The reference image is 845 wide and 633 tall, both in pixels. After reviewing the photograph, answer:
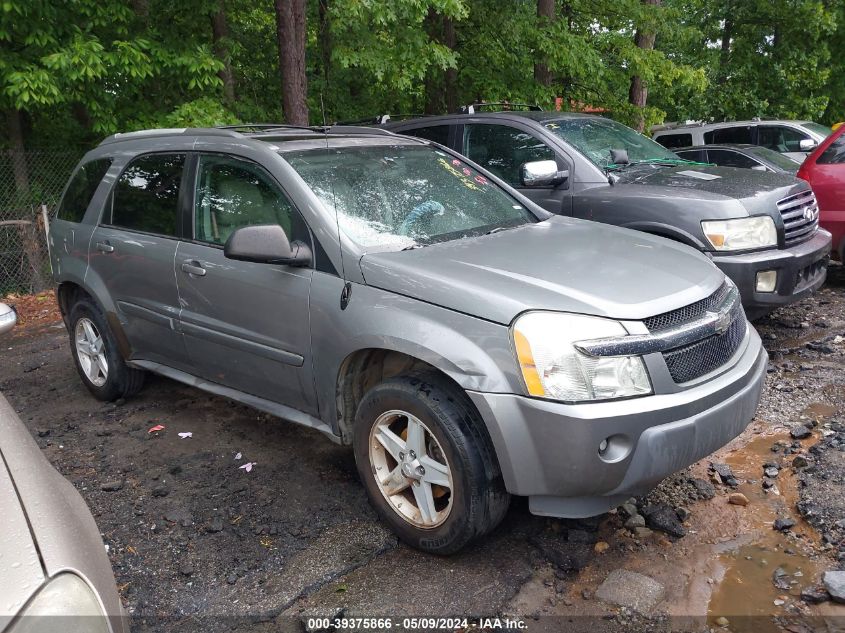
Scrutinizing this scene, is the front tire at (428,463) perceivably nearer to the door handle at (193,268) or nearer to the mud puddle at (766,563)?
the mud puddle at (766,563)

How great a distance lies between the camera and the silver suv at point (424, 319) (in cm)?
276

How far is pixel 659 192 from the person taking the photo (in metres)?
5.43

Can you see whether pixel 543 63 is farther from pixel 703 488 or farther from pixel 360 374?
pixel 360 374

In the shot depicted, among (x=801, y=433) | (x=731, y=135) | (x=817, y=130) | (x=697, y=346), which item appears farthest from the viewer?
(x=731, y=135)

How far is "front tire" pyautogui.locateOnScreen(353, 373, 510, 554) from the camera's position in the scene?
9.57 ft

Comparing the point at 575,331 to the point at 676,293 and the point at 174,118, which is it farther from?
the point at 174,118

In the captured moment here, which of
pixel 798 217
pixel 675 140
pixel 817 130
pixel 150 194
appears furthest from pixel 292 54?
pixel 817 130

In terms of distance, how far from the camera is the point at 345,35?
853 cm

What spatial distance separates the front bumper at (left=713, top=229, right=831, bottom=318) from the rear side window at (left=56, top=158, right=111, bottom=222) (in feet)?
13.9

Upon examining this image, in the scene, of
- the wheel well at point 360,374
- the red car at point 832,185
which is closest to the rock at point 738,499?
the wheel well at point 360,374

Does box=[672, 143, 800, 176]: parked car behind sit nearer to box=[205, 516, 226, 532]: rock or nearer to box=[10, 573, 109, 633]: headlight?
box=[205, 516, 226, 532]: rock

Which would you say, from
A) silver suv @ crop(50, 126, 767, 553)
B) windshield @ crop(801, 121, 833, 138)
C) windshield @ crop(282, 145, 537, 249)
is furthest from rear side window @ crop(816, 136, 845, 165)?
windshield @ crop(801, 121, 833, 138)

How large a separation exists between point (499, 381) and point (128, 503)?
2.18 meters

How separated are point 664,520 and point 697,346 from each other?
2.85 feet
